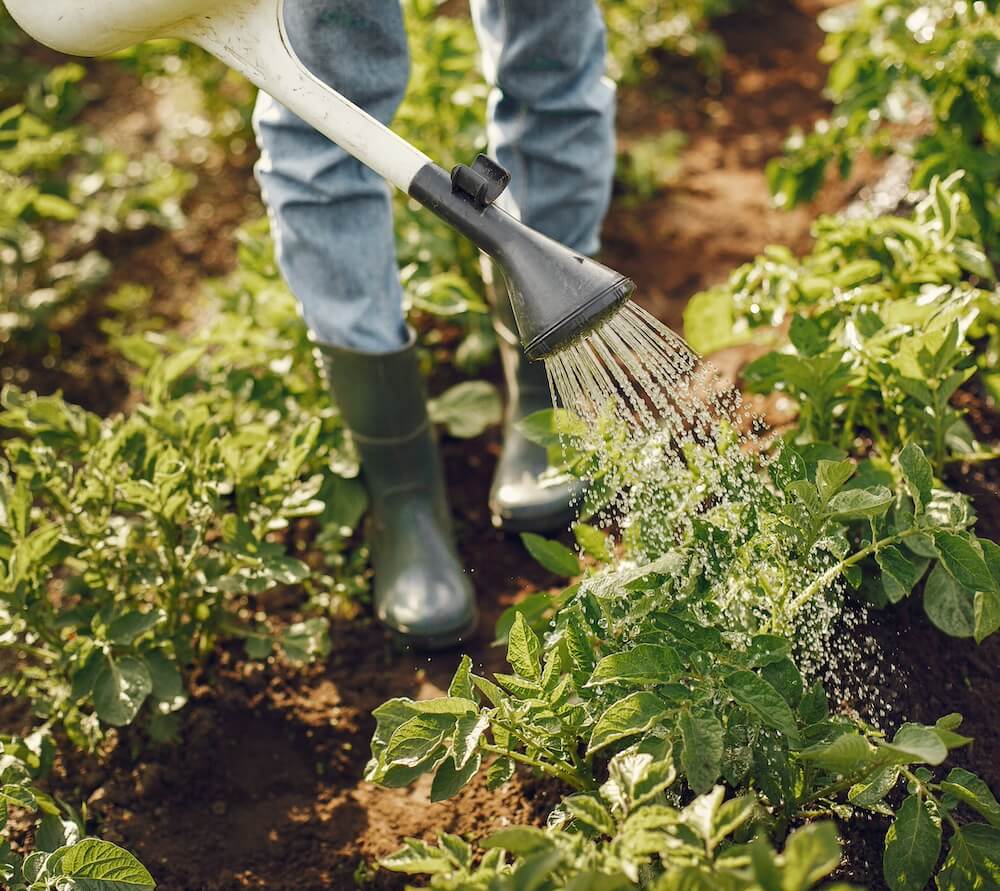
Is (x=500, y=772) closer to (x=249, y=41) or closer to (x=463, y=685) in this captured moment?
(x=463, y=685)

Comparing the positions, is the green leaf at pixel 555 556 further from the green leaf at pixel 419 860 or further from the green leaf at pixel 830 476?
the green leaf at pixel 419 860

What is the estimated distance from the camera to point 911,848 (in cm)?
121

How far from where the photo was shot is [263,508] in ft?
5.81

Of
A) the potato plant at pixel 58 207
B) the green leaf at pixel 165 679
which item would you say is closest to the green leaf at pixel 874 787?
the green leaf at pixel 165 679

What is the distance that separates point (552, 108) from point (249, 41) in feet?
1.93

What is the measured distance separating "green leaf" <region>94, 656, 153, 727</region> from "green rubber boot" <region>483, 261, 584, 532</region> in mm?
689

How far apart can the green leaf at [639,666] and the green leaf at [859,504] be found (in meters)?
0.26

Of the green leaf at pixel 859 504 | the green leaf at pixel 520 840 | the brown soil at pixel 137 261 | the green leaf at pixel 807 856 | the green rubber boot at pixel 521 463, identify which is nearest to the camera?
the green leaf at pixel 807 856

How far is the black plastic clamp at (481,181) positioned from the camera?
1.26 m

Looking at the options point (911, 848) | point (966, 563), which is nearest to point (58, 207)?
point (966, 563)

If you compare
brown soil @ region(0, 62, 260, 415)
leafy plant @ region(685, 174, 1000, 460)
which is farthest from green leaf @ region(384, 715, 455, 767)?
brown soil @ region(0, 62, 260, 415)

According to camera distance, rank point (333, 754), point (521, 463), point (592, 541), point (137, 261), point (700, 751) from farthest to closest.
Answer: point (137, 261) → point (521, 463) → point (333, 754) → point (592, 541) → point (700, 751)

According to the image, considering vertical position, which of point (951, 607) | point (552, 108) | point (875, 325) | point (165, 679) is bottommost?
point (165, 679)

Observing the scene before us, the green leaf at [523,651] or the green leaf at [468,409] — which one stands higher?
the green leaf at [523,651]
